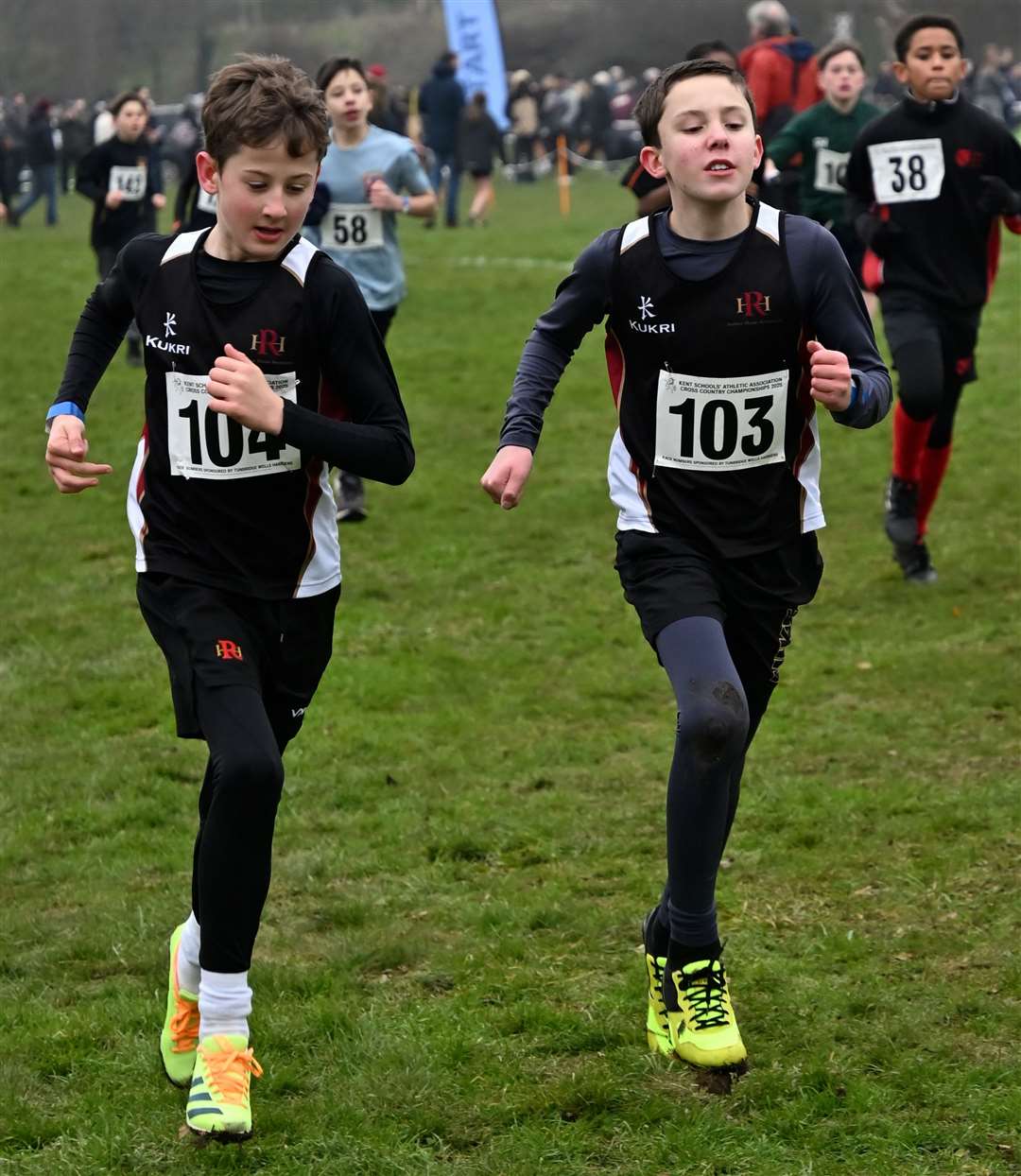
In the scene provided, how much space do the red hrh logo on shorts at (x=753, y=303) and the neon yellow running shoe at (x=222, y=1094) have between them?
1867 mm

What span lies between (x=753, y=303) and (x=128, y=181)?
11.5 metres

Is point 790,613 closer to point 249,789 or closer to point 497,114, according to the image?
point 249,789

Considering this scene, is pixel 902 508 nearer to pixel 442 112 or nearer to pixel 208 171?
pixel 208 171

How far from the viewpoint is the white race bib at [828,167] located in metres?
10.8

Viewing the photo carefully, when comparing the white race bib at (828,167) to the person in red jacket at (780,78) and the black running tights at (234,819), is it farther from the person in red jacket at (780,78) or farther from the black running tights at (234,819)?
the black running tights at (234,819)

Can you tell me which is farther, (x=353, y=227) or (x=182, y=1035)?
(x=353, y=227)

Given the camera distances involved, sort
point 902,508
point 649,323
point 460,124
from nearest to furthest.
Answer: point 649,323 < point 902,508 < point 460,124

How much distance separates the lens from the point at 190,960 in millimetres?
4207

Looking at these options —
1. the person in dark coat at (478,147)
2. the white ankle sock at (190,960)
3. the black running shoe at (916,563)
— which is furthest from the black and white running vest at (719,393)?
the person in dark coat at (478,147)

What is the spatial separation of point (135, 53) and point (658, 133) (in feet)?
Result: 186

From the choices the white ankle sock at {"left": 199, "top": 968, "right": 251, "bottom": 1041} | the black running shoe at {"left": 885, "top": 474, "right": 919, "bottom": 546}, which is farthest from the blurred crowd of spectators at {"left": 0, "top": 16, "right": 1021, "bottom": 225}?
the white ankle sock at {"left": 199, "top": 968, "right": 251, "bottom": 1041}

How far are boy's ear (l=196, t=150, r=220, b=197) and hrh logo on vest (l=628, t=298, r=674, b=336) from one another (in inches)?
37.6

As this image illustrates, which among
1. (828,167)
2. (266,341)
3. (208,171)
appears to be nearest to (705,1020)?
(266,341)

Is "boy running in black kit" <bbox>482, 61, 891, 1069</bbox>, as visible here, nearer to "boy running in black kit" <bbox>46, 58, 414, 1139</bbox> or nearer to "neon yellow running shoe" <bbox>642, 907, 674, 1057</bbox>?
"neon yellow running shoe" <bbox>642, 907, 674, 1057</bbox>
